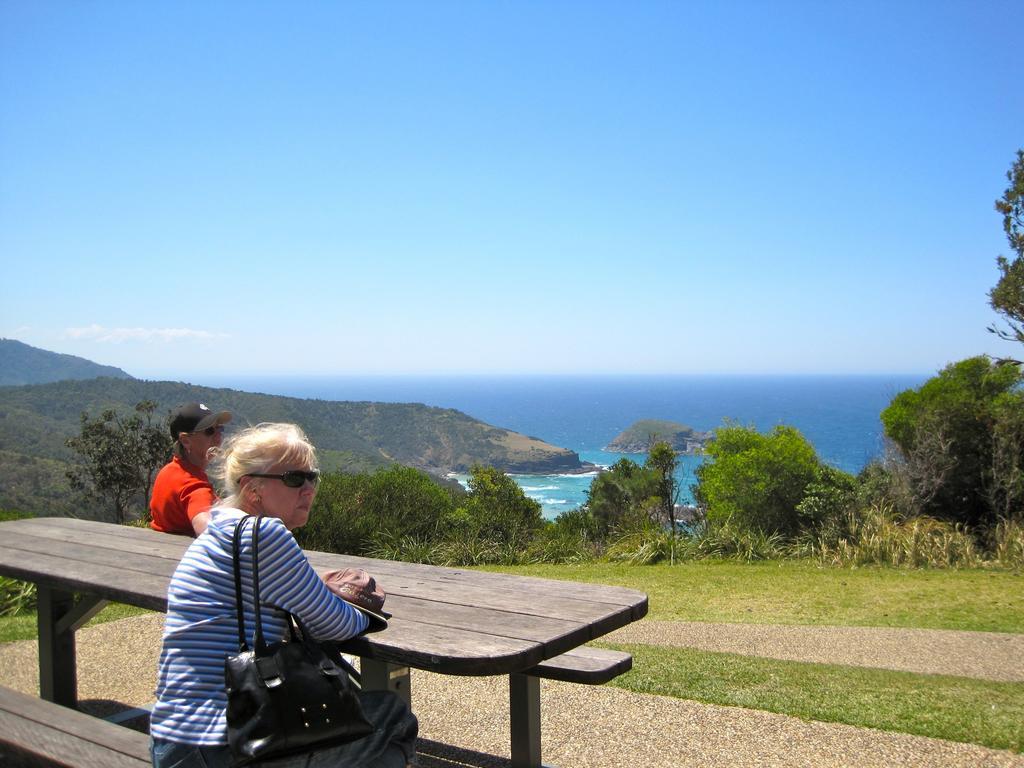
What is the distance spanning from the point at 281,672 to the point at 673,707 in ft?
10.3

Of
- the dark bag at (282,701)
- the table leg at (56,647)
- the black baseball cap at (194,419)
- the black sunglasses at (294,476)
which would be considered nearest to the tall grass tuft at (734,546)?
the table leg at (56,647)

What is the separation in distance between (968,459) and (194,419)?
12.7 metres

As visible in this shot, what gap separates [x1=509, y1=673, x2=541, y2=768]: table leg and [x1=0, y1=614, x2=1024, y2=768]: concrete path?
0.46 meters

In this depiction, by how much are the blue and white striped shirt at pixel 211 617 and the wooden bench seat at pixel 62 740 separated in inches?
34.1

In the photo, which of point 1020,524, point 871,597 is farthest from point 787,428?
point 871,597

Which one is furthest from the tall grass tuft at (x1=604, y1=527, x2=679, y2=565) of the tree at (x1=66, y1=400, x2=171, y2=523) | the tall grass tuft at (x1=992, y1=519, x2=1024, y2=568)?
the tree at (x1=66, y1=400, x2=171, y2=523)

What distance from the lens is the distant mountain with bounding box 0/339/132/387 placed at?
65.6 meters

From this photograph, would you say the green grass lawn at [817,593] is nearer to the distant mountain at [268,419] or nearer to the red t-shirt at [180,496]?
the distant mountain at [268,419]

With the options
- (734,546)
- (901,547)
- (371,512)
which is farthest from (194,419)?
(901,547)

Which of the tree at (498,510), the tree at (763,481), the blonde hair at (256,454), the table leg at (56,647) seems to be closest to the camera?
the blonde hair at (256,454)

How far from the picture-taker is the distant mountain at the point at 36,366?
215 ft

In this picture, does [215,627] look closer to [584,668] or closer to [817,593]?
[584,668]

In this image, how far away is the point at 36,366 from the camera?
2680 inches

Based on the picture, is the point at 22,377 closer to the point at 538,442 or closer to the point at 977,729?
the point at 538,442
